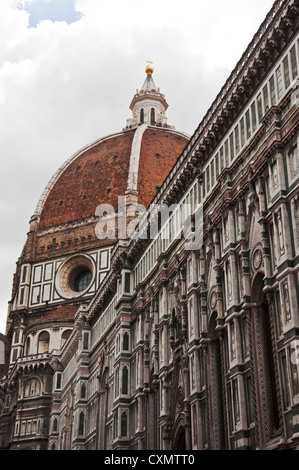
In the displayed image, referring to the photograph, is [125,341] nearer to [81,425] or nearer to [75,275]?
[81,425]

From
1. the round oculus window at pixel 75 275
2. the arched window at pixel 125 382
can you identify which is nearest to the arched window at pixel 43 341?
the round oculus window at pixel 75 275

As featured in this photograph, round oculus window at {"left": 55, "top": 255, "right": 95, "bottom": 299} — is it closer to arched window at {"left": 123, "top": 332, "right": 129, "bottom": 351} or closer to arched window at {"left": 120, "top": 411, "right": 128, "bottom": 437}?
arched window at {"left": 123, "top": 332, "right": 129, "bottom": 351}

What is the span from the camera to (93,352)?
150 feet

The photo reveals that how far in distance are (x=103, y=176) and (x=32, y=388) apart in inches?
1021

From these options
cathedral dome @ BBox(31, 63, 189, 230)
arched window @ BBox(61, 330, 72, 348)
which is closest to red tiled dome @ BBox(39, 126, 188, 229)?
cathedral dome @ BBox(31, 63, 189, 230)

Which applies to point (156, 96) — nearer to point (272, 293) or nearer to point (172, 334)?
point (172, 334)

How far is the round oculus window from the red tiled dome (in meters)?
5.79

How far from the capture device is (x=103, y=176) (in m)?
76.1

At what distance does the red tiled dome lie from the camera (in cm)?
7344

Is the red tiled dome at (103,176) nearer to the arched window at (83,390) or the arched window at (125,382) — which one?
the arched window at (83,390)

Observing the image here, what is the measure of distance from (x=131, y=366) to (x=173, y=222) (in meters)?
8.72

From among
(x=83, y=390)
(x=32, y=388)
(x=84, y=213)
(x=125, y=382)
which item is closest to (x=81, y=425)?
(x=83, y=390)
